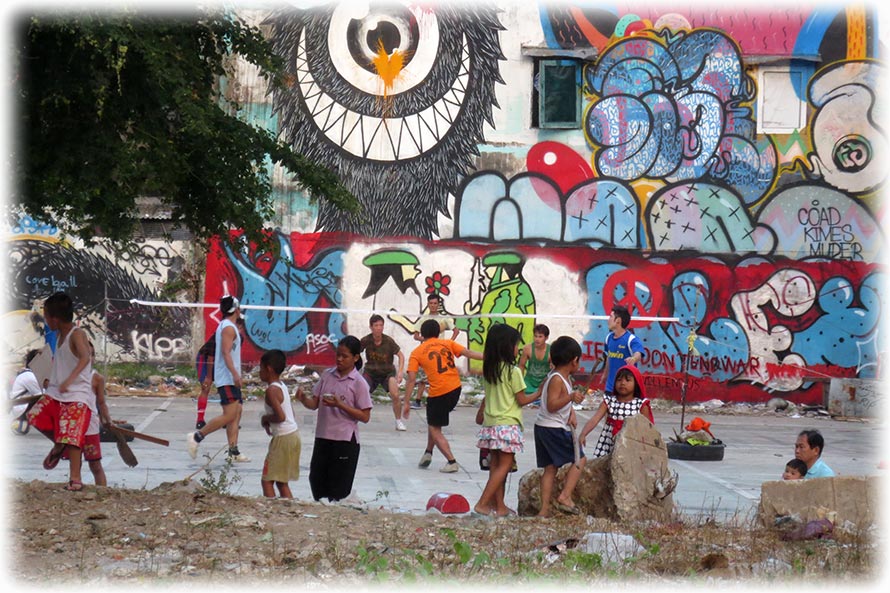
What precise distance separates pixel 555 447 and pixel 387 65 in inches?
564

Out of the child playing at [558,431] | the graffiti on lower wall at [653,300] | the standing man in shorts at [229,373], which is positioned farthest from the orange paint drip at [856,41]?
the child playing at [558,431]

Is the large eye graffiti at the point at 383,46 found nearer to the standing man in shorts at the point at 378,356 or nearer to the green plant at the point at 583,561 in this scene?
the standing man in shorts at the point at 378,356

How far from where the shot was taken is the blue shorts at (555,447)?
8.69 meters

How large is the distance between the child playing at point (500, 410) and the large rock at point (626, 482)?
1.00 ft

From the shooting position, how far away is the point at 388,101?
2159 cm

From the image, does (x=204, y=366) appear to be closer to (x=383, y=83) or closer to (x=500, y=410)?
(x=500, y=410)

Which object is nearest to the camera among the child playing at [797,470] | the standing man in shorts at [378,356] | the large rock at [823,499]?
the large rock at [823,499]

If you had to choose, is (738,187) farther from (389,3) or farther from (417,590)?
(417,590)

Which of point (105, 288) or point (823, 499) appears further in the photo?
point (105, 288)

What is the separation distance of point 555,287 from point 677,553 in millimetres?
14775

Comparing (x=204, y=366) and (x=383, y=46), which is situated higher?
(x=383, y=46)

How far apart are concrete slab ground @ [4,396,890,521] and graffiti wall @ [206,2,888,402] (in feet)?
10.2

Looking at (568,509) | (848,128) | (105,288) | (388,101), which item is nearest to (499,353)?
(568,509)

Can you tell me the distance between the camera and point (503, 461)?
Answer: 8.84 m
